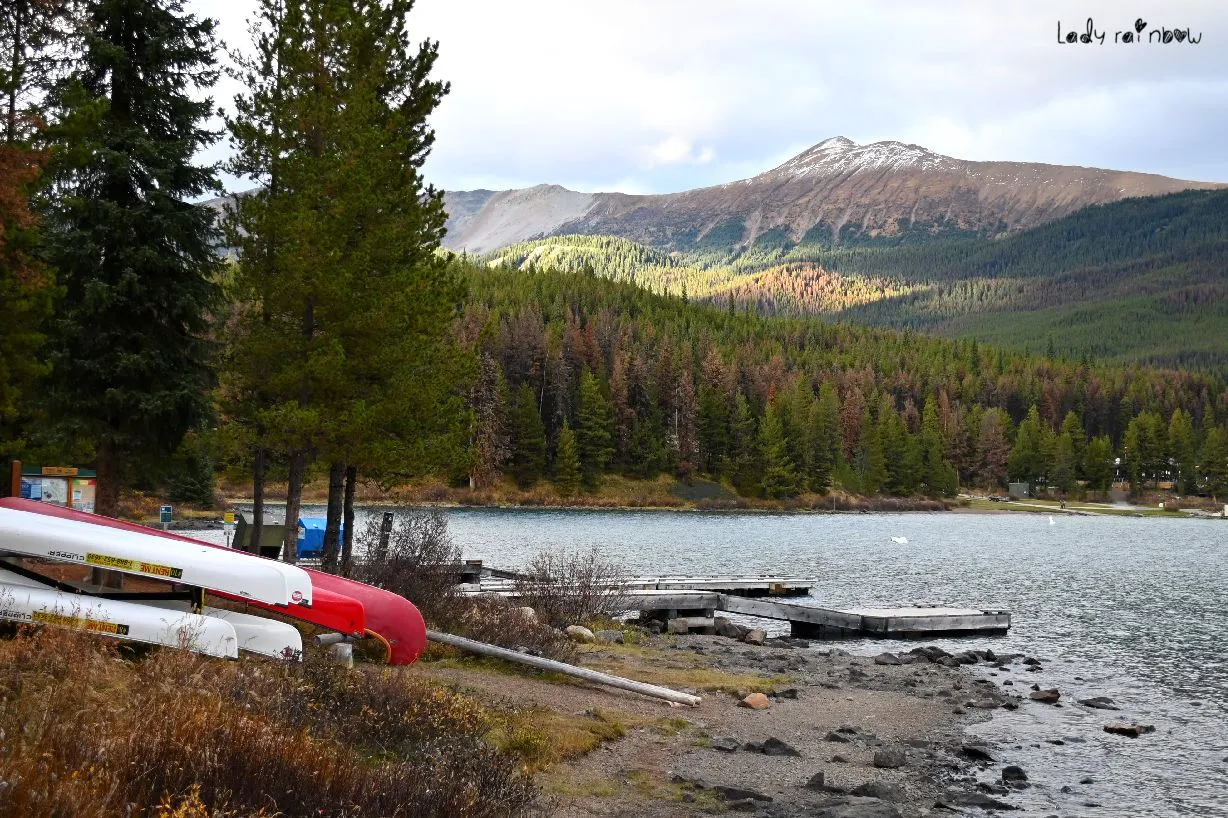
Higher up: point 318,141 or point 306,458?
point 318,141

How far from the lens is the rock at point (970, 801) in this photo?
1361 cm

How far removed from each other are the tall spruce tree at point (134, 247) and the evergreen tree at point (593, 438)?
98.1 metres

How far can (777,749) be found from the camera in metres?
15.0

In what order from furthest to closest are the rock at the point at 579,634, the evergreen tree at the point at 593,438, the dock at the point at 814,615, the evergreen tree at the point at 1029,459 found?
the evergreen tree at the point at 1029,459 → the evergreen tree at the point at 593,438 → the dock at the point at 814,615 → the rock at the point at 579,634

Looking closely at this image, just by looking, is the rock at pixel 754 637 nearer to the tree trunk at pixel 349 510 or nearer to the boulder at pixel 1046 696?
the boulder at pixel 1046 696

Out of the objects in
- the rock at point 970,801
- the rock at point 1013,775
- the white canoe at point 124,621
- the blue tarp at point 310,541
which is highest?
the white canoe at point 124,621

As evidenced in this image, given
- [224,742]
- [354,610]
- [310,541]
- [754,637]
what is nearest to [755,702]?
[354,610]

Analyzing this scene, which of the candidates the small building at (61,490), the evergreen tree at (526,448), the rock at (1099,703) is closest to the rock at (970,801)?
the rock at (1099,703)

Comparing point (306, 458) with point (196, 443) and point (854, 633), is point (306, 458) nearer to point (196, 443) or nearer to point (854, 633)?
point (196, 443)

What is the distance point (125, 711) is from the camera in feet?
27.1

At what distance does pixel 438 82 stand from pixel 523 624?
15903 millimetres

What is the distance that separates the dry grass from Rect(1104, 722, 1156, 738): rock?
1279 cm

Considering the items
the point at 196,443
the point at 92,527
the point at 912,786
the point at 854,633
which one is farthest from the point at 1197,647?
the point at 92,527

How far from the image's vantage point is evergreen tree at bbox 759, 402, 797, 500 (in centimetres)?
12925
